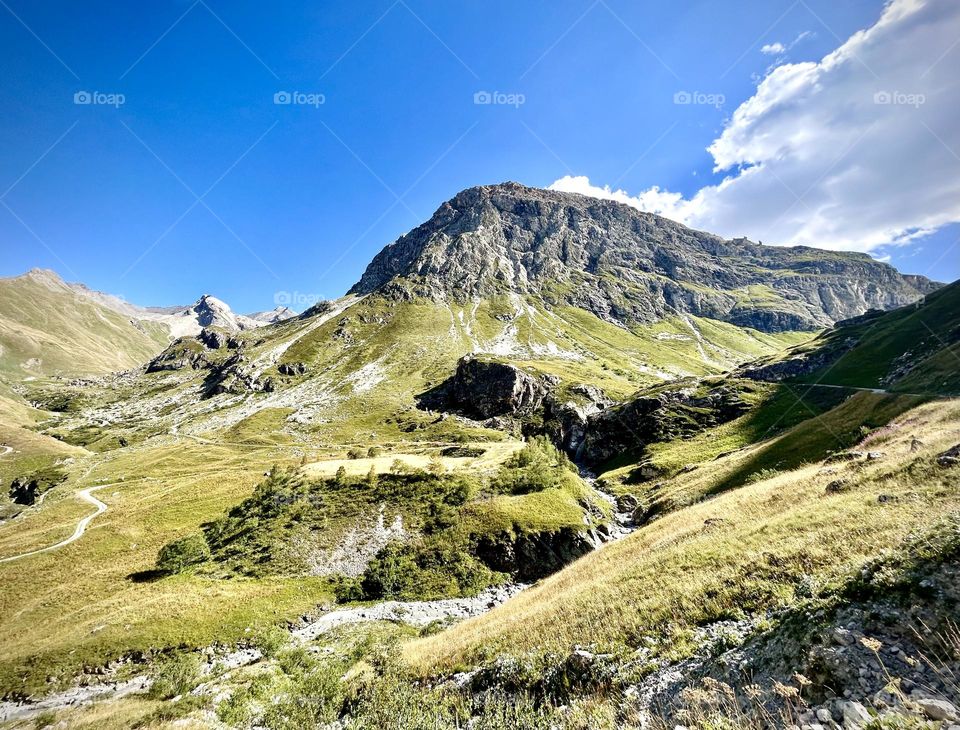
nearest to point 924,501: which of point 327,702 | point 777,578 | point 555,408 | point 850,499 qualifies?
point 850,499

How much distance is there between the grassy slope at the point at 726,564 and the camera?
1550 centimetres

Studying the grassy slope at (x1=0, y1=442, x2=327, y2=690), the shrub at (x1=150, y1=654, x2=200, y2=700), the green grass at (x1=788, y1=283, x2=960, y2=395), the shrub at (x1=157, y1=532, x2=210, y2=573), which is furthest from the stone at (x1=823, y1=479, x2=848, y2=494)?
the shrub at (x1=157, y1=532, x2=210, y2=573)

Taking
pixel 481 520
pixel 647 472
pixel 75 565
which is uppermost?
pixel 75 565

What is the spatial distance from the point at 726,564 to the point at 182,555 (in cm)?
5661

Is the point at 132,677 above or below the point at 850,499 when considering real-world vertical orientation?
below

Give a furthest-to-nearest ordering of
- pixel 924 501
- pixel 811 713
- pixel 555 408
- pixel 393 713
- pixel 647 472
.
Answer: pixel 555 408, pixel 647 472, pixel 924 501, pixel 393 713, pixel 811 713

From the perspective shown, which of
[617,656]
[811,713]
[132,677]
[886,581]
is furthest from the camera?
[132,677]

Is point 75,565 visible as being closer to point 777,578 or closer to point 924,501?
point 777,578

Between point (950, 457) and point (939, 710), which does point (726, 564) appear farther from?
point (950, 457)

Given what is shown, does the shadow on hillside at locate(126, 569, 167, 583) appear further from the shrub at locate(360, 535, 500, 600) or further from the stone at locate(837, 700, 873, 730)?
the stone at locate(837, 700, 873, 730)

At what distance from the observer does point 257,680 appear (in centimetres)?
2498

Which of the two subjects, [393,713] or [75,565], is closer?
[393,713]

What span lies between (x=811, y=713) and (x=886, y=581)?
5817 mm

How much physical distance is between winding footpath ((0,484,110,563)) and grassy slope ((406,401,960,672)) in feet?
199
